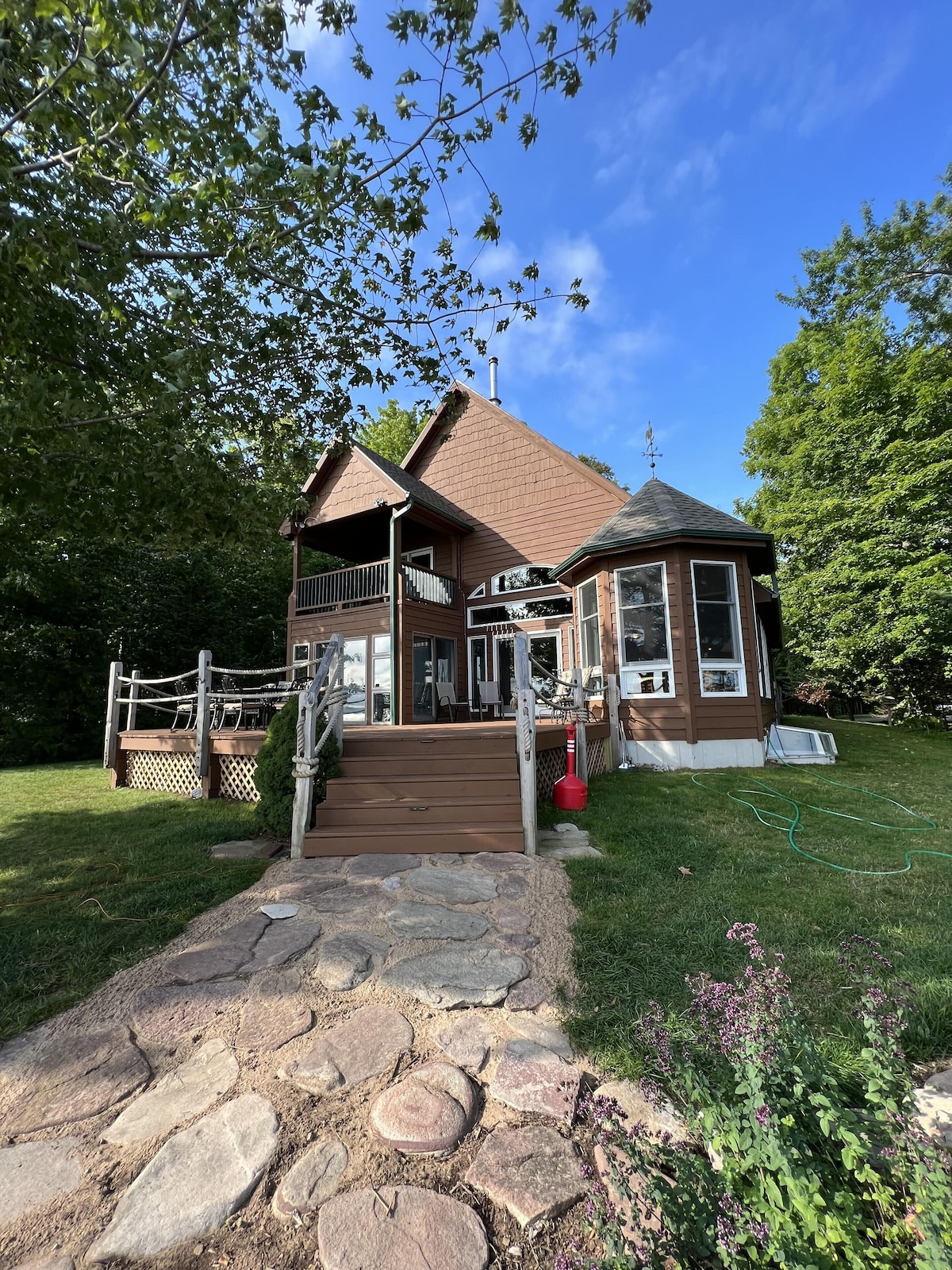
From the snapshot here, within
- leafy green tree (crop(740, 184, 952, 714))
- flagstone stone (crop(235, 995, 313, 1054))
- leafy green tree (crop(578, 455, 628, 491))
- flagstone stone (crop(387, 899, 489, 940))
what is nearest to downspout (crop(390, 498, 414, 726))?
flagstone stone (crop(387, 899, 489, 940))

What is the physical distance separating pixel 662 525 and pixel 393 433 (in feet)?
59.4

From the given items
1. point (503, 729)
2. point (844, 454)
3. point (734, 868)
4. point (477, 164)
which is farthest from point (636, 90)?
point (844, 454)

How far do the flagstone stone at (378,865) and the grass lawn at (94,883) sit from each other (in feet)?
2.44

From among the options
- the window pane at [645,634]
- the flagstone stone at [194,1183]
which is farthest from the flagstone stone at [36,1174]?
the window pane at [645,634]

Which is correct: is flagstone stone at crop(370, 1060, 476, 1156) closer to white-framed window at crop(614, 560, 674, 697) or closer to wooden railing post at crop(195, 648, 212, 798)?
wooden railing post at crop(195, 648, 212, 798)

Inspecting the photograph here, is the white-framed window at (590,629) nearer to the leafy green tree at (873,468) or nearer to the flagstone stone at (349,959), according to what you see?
the flagstone stone at (349,959)

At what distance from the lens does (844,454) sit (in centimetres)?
1642

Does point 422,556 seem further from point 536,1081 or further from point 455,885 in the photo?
point 536,1081

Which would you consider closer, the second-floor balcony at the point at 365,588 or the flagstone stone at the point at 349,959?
the flagstone stone at the point at 349,959

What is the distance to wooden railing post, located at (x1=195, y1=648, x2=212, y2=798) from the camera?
274 inches

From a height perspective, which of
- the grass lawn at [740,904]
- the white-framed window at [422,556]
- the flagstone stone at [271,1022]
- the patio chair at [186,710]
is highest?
the white-framed window at [422,556]

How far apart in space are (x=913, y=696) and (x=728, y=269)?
1252 cm

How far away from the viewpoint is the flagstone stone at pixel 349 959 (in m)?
2.68

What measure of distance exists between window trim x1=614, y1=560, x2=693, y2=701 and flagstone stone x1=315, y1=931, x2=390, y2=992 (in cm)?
651
